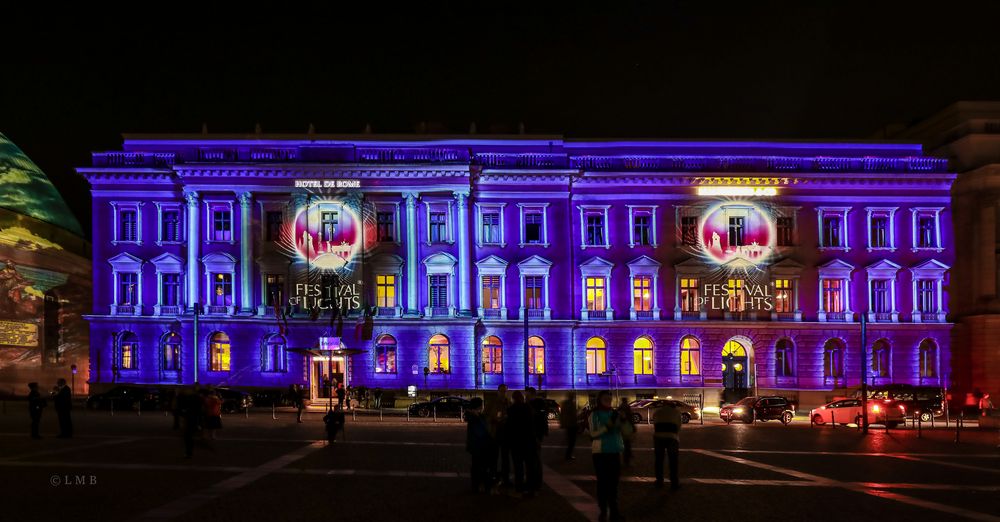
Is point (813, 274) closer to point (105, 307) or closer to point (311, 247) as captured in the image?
point (311, 247)

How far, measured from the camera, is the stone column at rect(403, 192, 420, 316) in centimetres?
6419

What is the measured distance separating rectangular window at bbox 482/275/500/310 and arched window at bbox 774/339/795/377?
20262 mm

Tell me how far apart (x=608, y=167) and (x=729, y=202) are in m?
9.08

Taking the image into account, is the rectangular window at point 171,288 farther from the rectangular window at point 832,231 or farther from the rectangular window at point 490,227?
the rectangular window at point 832,231

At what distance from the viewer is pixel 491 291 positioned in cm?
6550

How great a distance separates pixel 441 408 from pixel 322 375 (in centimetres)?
1391

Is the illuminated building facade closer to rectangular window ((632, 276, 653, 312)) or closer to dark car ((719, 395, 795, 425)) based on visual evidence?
rectangular window ((632, 276, 653, 312))

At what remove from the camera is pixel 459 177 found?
64250 millimetres

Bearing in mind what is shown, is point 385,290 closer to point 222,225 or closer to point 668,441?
point 222,225

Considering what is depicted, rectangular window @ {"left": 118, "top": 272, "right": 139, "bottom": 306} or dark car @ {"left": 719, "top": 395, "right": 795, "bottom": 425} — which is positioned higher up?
rectangular window @ {"left": 118, "top": 272, "right": 139, "bottom": 306}

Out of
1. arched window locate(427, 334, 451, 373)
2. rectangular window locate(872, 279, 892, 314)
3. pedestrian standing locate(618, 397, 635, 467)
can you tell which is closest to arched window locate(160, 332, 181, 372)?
arched window locate(427, 334, 451, 373)

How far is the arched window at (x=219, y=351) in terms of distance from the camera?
63.4m

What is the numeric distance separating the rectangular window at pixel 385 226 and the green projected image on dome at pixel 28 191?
4035 cm

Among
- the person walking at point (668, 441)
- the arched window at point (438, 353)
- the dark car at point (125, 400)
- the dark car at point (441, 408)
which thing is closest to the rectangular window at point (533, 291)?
the arched window at point (438, 353)
